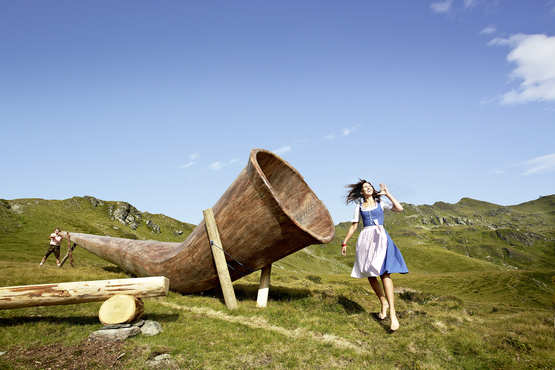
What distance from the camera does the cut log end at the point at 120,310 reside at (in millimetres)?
5566

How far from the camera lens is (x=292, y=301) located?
28.3 ft

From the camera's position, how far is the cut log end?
18.3ft

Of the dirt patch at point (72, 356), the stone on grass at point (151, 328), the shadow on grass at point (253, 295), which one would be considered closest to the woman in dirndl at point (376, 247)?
the shadow on grass at point (253, 295)

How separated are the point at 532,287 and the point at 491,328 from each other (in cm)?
5604

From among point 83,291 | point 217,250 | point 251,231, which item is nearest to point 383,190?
point 251,231

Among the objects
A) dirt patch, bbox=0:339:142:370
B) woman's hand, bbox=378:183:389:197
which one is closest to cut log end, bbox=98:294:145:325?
dirt patch, bbox=0:339:142:370

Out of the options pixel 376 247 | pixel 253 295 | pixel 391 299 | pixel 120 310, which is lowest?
pixel 253 295

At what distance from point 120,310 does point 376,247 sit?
5.39m

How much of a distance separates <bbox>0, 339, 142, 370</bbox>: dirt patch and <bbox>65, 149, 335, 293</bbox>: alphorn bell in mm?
2925

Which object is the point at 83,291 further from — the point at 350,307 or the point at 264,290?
the point at 350,307

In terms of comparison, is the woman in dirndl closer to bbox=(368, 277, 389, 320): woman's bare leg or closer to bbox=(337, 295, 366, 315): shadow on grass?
bbox=(368, 277, 389, 320): woman's bare leg

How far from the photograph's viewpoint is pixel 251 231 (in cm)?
670

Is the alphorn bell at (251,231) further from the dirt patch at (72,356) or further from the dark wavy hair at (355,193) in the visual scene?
the dirt patch at (72,356)

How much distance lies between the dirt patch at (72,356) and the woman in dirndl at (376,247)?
4535 mm
